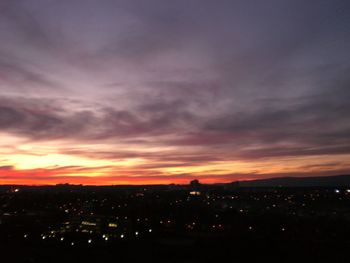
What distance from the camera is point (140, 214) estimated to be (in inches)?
2480

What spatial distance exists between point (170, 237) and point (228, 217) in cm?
2058

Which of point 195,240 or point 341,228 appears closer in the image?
point 195,240

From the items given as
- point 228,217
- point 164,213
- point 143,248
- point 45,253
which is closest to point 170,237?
point 143,248

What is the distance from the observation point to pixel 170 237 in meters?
40.2

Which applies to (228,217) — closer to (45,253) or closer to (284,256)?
(284,256)

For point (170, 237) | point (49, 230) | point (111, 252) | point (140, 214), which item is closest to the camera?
point (111, 252)

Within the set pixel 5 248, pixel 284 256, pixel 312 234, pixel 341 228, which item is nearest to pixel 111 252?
pixel 5 248

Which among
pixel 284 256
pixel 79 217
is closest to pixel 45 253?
pixel 284 256

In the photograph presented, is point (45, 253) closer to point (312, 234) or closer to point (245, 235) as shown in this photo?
point (245, 235)

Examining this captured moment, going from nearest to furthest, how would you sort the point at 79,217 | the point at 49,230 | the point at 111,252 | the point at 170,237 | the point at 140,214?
the point at 111,252 < the point at 170,237 < the point at 49,230 < the point at 79,217 < the point at 140,214

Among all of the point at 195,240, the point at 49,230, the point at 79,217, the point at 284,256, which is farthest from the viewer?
the point at 79,217

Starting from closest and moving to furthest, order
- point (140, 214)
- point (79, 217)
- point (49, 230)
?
1. point (49, 230)
2. point (79, 217)
3. point (140, 214)

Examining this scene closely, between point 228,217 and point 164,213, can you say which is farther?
point 164,213

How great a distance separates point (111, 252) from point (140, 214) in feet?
104
